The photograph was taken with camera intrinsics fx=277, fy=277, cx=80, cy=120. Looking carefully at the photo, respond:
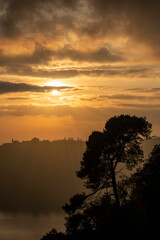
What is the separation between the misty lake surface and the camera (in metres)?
134

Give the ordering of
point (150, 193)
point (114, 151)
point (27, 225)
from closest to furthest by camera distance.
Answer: point (150, 193)
point (114, 151)
point (27, 225)

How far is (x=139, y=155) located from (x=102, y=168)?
3792 mm

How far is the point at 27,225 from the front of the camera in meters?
159

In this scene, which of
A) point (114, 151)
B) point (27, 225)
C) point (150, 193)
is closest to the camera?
point (150, 193)

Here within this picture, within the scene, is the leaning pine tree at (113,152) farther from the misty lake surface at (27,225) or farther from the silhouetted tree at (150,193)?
the misty lake surface at (27,225)

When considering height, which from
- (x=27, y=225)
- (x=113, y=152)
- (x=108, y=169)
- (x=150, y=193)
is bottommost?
(x=150, y=193)

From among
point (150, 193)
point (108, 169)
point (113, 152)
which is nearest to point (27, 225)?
point (108, 169)

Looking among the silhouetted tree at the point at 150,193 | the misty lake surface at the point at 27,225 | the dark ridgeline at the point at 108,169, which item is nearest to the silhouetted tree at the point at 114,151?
the dark ridgeline at the point at 108,169

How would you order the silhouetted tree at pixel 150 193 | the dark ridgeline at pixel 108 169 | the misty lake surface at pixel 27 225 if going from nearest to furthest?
the silhouetted tree at pixel 150 193
the dark ridgeline at pixel 108 169
the misty lake surface at pixel 27 225

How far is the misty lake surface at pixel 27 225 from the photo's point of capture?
133825 millimetres

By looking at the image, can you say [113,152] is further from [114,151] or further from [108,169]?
[108,169]

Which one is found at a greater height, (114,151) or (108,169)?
(114,151)

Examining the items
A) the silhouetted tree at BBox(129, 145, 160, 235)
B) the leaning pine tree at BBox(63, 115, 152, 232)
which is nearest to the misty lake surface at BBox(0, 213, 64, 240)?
the leaning pine tree at BBox(63, 115, 152, 232)

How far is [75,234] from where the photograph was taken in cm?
2645
